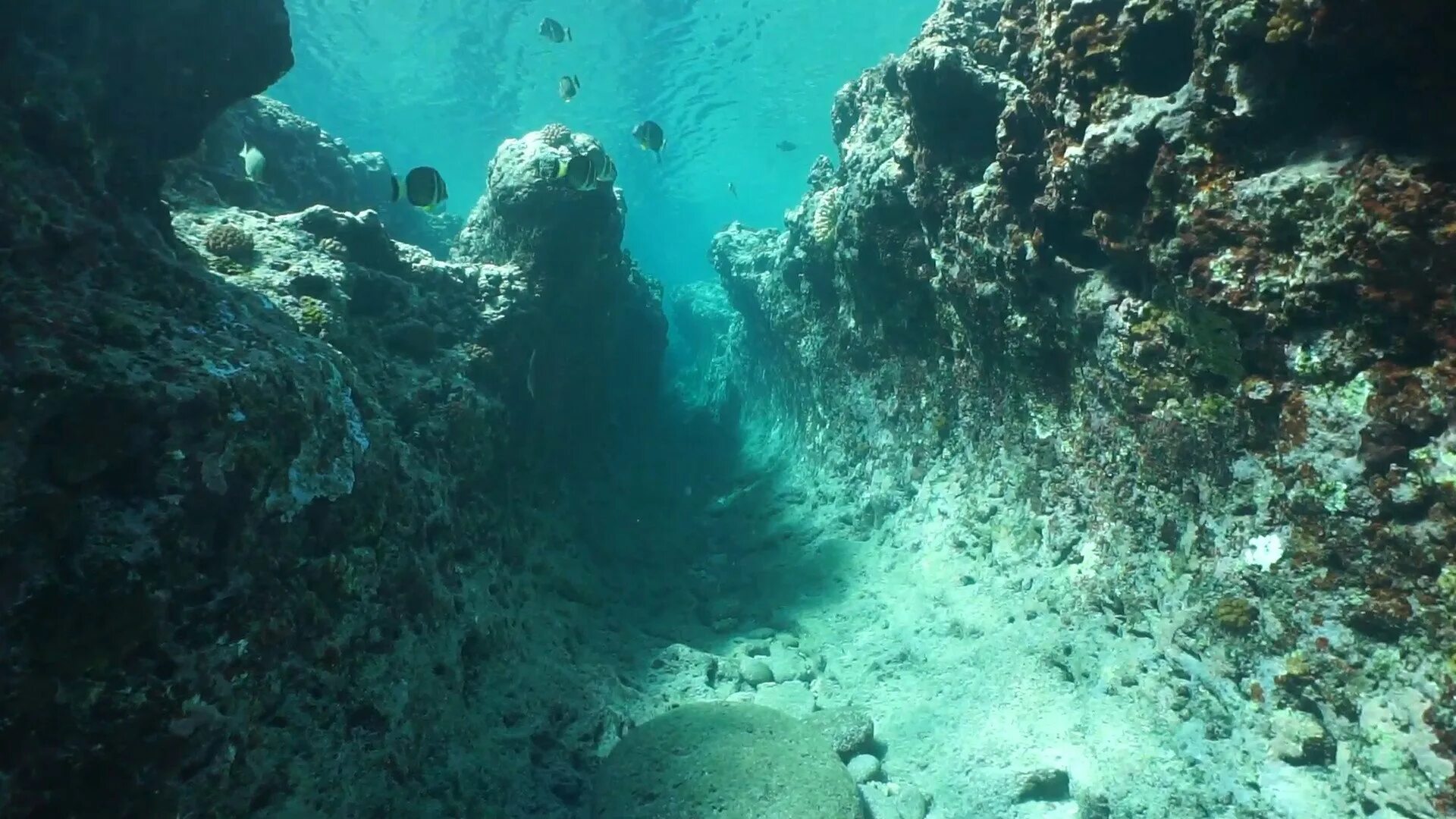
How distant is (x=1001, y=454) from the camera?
7203mm

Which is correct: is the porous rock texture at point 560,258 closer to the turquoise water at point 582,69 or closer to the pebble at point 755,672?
the pebble at point 755,672

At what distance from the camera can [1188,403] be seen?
4801 millimetres

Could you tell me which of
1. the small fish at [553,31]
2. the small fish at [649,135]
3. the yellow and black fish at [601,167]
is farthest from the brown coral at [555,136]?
the small fish at [553,31]

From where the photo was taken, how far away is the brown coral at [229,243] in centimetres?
623

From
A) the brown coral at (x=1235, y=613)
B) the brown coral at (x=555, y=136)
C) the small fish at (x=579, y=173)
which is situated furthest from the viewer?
the brown coral at (x=555, y=136)

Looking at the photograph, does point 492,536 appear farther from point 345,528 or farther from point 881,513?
point 881,513

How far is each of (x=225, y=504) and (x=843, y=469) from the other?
8.36 metres

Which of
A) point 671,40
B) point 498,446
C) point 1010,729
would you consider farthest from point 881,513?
point 671,40

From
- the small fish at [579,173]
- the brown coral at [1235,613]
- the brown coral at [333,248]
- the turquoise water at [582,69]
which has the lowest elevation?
the brown coral at [1235,613]

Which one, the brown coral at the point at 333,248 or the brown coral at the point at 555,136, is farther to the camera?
the brown coral at the point at 555,136

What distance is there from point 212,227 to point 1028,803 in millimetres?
8357

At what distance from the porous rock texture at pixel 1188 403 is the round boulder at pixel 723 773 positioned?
1.05 m

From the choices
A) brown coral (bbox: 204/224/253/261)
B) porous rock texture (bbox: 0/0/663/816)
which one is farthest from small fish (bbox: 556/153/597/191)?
brown coral (bbox: 204/224/253/261)

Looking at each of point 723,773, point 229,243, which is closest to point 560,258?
point 229,243
